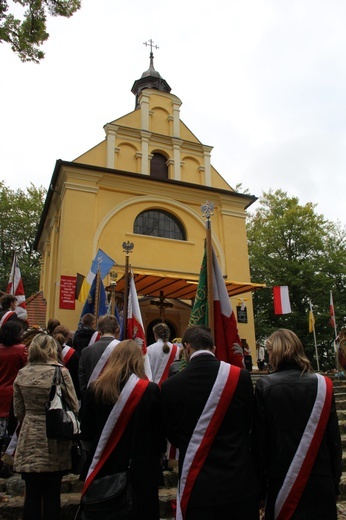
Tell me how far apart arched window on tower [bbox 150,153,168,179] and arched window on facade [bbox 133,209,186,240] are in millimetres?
2123

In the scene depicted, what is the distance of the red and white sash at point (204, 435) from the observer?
2684mm

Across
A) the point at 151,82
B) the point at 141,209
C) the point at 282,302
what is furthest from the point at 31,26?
the point at 151,82

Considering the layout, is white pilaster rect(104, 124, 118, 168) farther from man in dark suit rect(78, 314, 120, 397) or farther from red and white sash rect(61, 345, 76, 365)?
man in dark suit rect(78, 314, 120, 397)

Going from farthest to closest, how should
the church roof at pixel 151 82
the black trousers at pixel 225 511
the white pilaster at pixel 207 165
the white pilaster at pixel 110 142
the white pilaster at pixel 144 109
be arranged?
1. the church roof at pixel 151 82
2. the white pilaster at pixel 207 165
3. the white pilaster at pixel 144 109
4. the white pilaster at pixel 110 142
5. the black trousers at pixel 225 511

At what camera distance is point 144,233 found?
1867 centimetres

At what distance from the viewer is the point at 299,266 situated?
2777cm

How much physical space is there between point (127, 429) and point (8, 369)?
2538 millimetres

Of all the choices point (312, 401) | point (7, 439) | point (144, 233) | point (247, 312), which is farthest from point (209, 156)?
point (312, 401)

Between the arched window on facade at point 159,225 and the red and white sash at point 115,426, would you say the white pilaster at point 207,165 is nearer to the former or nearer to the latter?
the arched window on facade at point 159,225

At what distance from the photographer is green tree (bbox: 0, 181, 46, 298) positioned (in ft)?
110

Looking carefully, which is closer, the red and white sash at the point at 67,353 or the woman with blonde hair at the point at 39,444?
the woman with blonde hair at the point at 39,444

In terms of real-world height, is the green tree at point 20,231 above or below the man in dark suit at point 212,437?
above

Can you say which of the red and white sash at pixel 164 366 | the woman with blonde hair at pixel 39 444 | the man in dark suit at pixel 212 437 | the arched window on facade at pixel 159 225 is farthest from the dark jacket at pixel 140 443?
the arched window on facade at pixel 159 225

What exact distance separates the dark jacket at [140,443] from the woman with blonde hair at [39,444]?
643mm
